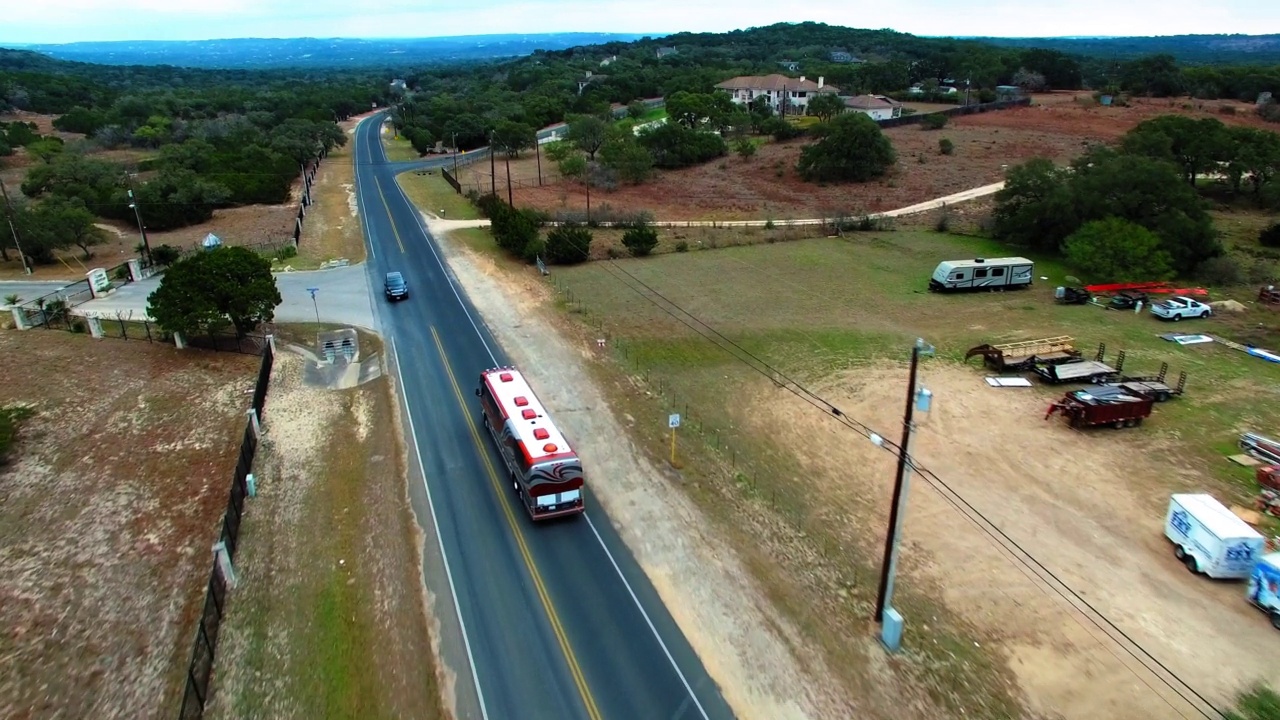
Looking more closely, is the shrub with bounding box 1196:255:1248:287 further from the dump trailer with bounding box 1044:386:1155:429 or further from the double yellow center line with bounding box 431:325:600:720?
the double yellow center line with bounding box 431:325:600:720

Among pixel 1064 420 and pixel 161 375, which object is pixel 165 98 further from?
pixel 1064 420

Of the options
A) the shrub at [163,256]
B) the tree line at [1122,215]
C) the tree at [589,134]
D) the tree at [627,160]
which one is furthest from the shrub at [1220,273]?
the shrub at [163,256]

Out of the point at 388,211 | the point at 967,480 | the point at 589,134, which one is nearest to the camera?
the point at 967,480

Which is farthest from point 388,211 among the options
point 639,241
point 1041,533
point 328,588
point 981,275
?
point 1041,533

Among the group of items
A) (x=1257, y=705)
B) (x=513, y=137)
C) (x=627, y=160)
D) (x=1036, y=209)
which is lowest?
(x=1257, y=705)

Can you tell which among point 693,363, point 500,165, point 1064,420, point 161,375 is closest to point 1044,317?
point 1064,420

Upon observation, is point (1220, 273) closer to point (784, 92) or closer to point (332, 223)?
point (332, 223)
